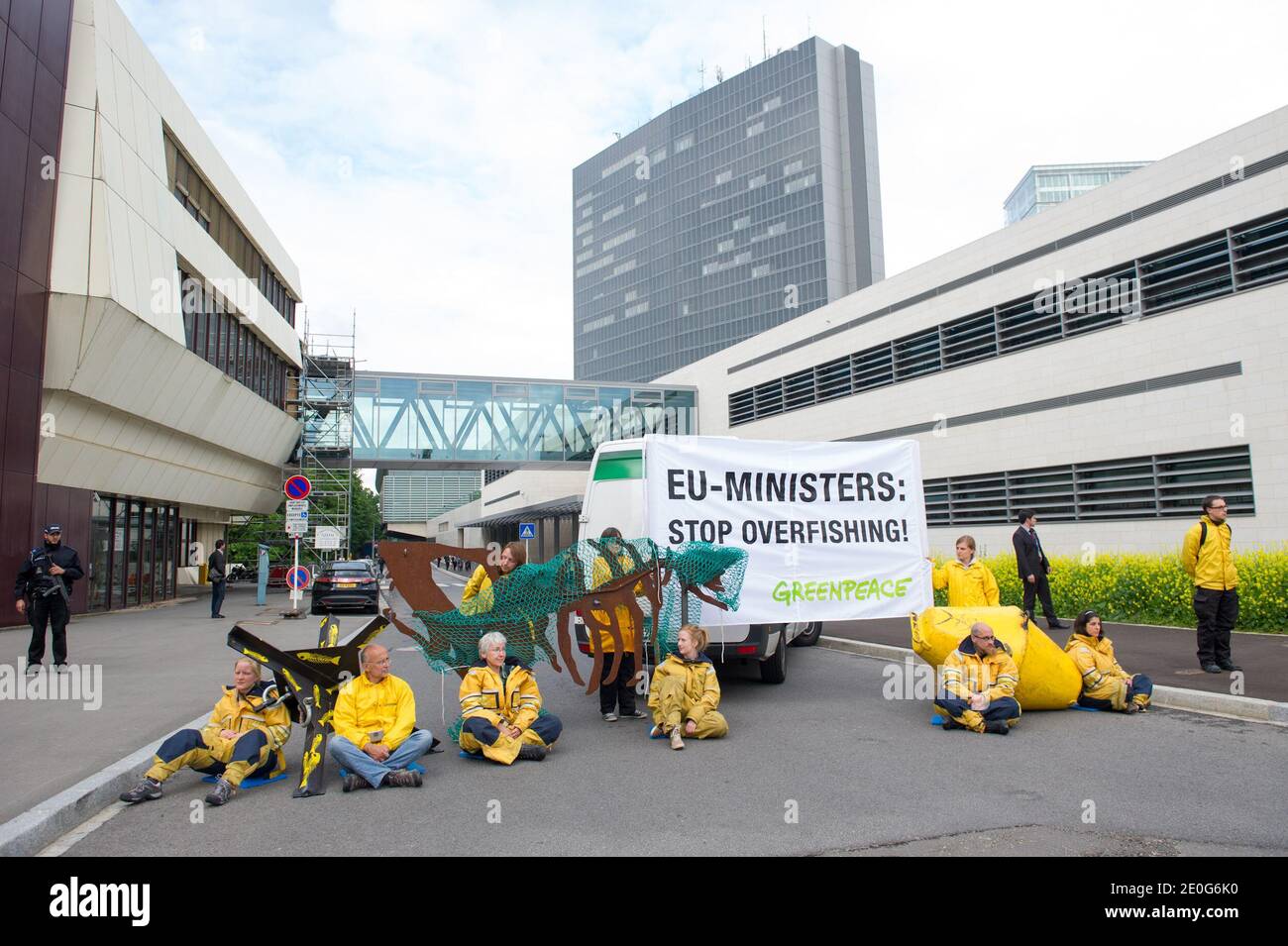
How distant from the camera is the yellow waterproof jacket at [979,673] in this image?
7.14 m

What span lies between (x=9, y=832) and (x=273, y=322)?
2875cm

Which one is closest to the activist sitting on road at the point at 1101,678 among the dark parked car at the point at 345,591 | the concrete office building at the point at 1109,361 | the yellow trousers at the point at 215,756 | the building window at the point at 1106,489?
the yellow trousers at the point at 215,756

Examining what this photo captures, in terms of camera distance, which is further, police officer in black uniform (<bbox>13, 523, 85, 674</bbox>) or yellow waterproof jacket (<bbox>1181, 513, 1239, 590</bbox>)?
police officer in black uniform (<bbox>13, 523, 85, 674</bbox>)

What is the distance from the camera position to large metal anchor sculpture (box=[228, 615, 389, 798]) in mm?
5828

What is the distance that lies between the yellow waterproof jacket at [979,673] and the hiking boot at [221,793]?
18.1 feet

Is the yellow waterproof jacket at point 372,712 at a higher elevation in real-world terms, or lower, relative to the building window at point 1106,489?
lower

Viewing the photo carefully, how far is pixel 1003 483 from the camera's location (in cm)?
2150

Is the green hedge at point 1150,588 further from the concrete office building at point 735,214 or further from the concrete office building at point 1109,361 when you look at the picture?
the concrete office building at point 735,214

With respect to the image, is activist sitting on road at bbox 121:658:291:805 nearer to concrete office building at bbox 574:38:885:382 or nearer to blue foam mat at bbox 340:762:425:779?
blue foam mat at bbox 340:762:425:779

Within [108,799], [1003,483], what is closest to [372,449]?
[1003,483]

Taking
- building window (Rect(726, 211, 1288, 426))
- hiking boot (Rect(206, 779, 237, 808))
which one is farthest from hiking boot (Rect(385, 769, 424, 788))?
building window (Rect(726, 211, 1288, 426))

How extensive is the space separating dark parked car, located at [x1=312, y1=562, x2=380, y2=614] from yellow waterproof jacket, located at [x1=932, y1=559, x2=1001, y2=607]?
16444 mm
